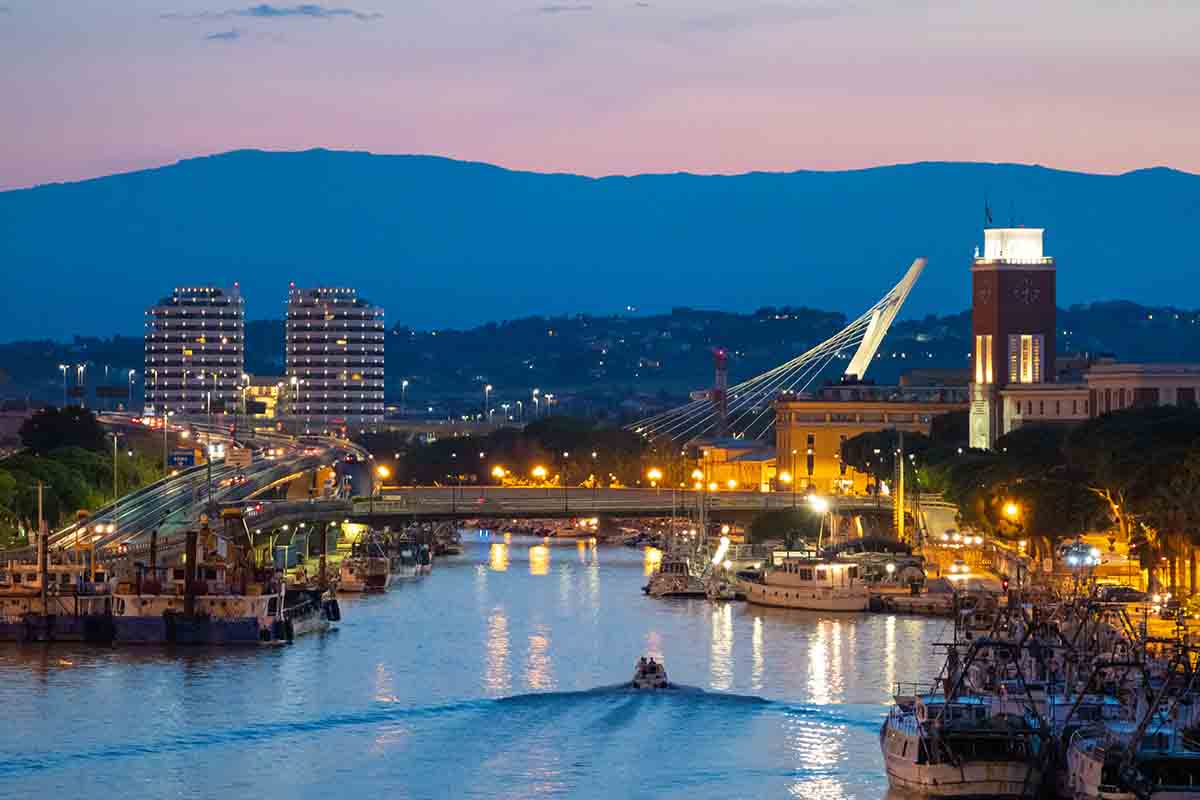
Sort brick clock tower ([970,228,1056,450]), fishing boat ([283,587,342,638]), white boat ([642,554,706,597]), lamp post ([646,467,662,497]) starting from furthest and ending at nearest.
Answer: lamp post ([646,467,662,497])
brick clock tower ([970,228,1056,450])
white boat ([642,554,706,597])
fishing boat ([283,587,342,638])

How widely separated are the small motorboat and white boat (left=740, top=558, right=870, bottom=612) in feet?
65.5

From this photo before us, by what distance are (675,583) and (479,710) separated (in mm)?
27985

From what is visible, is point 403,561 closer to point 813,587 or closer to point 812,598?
point 813,587

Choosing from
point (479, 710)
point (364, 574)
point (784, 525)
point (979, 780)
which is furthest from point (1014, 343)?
point (979, 780)

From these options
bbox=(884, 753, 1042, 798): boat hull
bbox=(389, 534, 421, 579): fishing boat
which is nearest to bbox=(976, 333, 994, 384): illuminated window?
bbox=(389, 534, 421, 579): fishing boat

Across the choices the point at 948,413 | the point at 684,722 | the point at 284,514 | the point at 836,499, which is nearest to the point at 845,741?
the point at 684,722

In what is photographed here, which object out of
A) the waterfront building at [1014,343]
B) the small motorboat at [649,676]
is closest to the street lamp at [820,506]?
the waterfront building at [1014,343]

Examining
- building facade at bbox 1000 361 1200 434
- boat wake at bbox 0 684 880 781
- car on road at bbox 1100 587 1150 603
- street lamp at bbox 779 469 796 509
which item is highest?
building facade at bbox 1000 361 1200 434

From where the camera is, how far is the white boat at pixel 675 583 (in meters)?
76.9

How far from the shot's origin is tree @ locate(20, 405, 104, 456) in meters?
111

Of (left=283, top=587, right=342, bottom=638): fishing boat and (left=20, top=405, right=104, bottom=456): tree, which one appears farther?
(left=20, top=405, right=104, bottom=456): tree

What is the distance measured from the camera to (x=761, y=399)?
161 m

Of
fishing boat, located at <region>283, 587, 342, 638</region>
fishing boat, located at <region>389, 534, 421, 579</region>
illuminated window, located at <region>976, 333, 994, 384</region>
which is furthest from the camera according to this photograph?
illuminated window, located at <region>976, 333, 994, 384</region>

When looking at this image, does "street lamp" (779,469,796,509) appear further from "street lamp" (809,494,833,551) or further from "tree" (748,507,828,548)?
"street lamp" (809,494,833,551)
